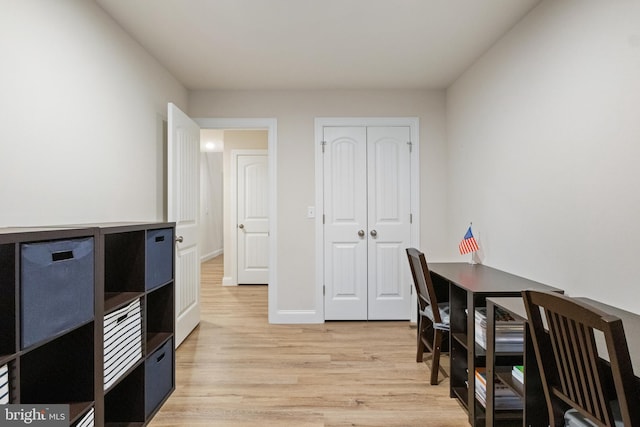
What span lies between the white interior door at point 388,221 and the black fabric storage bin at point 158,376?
2.09m

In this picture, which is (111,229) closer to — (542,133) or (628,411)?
(628,411)

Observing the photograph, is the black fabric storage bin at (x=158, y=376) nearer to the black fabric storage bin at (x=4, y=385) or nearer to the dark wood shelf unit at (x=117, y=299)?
the dark wood shelf unit at (x=117, y=299)

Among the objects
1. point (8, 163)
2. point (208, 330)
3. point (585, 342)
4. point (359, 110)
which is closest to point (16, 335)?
point (8, 163)

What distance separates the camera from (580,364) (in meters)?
1.10

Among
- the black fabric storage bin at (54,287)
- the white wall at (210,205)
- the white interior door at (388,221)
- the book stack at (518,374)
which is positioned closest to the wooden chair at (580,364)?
the book stack at (518,374)

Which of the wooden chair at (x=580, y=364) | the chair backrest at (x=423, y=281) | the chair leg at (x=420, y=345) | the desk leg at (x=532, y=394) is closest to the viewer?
the wooden chair at (x=580, y=364)

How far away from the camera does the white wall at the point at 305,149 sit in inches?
144

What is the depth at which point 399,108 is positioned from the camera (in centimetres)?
369

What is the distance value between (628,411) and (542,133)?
163cm

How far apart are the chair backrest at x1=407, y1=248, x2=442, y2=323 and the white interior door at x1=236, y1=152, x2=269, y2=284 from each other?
347 centimetres

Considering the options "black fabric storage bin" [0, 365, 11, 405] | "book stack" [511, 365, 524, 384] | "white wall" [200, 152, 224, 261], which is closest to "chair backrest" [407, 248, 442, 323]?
"book stack" [511, 365, 524, 384]

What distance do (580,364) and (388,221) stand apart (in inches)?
103

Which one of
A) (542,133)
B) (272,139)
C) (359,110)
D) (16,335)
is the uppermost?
(359,110)

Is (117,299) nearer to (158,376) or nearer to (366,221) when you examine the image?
(158,376)
